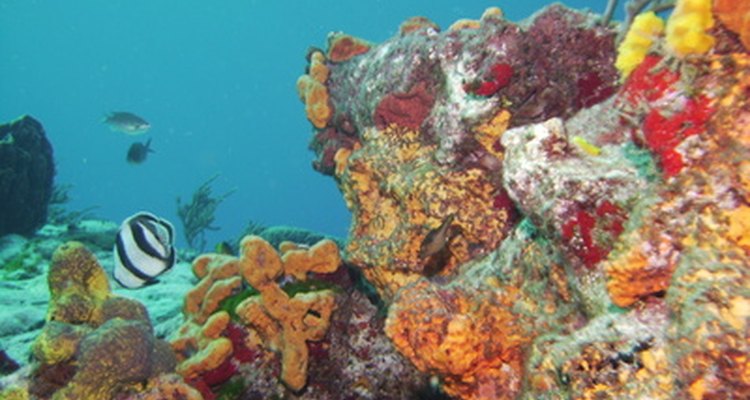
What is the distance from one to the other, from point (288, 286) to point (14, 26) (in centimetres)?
14705

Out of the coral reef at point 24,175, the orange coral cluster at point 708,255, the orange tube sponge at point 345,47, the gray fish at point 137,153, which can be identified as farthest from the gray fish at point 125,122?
the orange coral cluster at point 708,255

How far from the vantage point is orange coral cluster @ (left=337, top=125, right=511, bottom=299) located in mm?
3510

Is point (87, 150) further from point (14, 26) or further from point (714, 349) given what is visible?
point (714, 349)

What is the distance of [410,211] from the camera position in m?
3.73

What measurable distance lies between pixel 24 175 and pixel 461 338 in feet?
33.8

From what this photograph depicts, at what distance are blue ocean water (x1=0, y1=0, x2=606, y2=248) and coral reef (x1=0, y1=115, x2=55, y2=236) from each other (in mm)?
106555

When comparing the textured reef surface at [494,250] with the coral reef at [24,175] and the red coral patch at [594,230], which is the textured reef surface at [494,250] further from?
the coral reef at [24,175]

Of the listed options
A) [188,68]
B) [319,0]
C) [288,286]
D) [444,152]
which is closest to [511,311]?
[444,152]

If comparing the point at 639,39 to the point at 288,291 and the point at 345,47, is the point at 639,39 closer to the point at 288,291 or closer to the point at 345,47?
the point at 288,291

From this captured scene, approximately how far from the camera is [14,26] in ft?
381

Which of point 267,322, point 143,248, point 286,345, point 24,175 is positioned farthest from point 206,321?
point 24,175

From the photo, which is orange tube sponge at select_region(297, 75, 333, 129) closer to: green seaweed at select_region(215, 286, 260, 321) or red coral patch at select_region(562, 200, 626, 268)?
green seaweed at select_region(215, 286, 260, 321)

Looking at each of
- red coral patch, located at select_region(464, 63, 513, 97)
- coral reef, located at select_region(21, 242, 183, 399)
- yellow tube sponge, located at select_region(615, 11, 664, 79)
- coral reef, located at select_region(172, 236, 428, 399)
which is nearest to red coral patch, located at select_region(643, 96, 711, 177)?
yellow tube sponge, located at select_region(615, 11, 664, 79)

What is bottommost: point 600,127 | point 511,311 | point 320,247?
point 511,311
